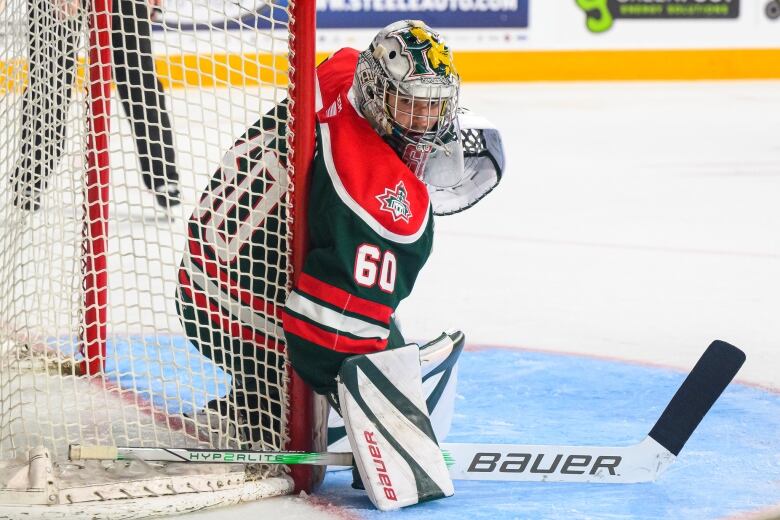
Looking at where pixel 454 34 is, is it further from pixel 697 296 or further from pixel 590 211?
pixel 697 296

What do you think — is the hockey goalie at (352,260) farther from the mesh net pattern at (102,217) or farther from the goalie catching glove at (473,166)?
the goalie catching glove at (473,166)

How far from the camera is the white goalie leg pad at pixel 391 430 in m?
1.91

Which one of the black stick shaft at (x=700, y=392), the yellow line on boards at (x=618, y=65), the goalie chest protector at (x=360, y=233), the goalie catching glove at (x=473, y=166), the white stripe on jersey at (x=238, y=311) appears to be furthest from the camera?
the yellow line on boards at (x=618, y=65)

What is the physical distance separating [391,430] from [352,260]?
10.9 inches

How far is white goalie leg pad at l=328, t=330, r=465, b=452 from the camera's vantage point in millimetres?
2145

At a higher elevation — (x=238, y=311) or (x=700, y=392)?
(x=238, y=311)

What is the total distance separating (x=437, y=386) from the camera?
218 cm

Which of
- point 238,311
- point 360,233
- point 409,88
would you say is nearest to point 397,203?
point 360,233

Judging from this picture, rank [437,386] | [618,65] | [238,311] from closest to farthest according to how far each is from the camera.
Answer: [238,311], [437,386], [618,65]

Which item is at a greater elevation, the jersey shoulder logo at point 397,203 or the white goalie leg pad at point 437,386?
the jersey shoulder logo at point 397,203

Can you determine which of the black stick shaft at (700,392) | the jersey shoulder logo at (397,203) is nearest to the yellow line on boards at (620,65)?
the black stick shaft at (700,392)

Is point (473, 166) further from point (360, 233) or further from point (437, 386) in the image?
point (360, 233)

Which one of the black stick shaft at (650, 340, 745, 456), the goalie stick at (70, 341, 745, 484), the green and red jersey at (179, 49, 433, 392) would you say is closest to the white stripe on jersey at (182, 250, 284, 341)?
the green and red jersey at (179, 49, 433, 392)

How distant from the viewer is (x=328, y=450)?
215 cm
